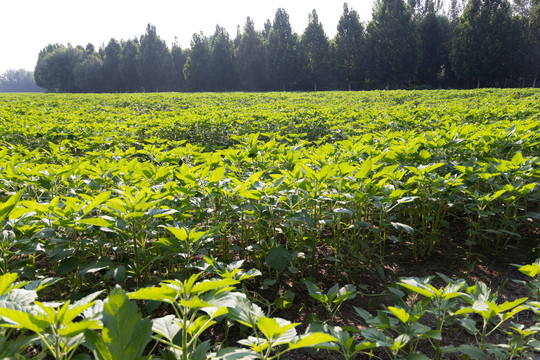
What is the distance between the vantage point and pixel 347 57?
48.0 m

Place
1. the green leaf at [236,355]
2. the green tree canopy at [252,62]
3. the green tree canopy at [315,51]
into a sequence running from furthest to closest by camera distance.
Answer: the green tree canopy at [252,62], the green tree canopy at [315,51], the green leaf at [236,355]

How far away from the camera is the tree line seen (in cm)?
4075

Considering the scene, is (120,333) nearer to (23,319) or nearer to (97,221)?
(23,319)

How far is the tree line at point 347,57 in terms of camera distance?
40750 millimetres

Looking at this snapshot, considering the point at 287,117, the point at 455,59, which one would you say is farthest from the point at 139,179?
the point at 455,59

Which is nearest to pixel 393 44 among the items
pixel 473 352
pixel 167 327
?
pixel 473 352

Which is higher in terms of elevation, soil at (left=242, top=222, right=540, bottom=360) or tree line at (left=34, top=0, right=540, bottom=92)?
tree line at (left=34, top=0, right=540, bottom=92)

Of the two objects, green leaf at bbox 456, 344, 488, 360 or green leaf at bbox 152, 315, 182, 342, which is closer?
green leaf at bbox 152, 315, 182, 342

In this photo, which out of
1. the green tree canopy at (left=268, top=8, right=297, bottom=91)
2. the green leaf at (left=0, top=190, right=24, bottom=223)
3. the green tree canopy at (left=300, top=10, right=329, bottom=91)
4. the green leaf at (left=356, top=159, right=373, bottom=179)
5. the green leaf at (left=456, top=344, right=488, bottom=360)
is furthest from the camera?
the green tree canopy at (left=268, top=8, right=297, bottom=91)

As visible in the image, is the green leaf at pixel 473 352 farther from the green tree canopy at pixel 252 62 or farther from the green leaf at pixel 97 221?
the green tree canopy at pixel 252 62

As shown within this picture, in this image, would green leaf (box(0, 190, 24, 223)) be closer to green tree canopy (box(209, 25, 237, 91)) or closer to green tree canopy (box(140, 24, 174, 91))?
green tree canopy (box(209, 25, 237, 91))

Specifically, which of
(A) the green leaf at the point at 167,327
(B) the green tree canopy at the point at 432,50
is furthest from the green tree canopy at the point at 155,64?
(A) the green leaf at the point at 167,327

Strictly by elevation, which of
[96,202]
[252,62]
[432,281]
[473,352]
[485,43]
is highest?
[252,62]

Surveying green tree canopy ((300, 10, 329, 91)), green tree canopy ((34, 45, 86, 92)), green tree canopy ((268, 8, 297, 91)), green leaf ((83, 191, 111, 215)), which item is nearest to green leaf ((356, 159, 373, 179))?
green leaf ((83, 191, 111, 215))
